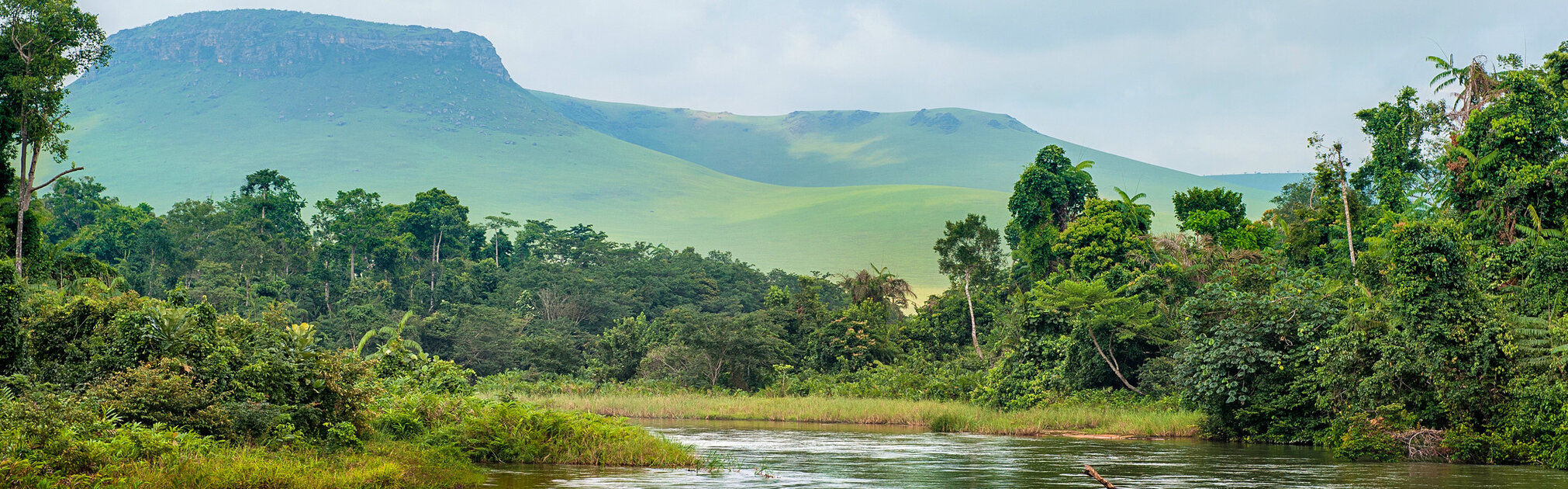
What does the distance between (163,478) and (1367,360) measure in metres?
22.4

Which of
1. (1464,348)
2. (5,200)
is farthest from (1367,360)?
(5,200)

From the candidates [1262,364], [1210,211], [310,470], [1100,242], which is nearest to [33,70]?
[310,470]

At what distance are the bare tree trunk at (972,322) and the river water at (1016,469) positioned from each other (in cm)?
2408

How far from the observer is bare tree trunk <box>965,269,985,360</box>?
5438cm

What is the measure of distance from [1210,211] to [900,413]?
17.6 metres

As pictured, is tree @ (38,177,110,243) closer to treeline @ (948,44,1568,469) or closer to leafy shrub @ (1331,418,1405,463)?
treeline @ (948,44,1568,469)

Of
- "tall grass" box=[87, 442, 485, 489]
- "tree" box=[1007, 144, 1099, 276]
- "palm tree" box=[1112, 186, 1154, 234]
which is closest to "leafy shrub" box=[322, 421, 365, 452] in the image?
"tall grass" box=[87, 442, 485, 489]

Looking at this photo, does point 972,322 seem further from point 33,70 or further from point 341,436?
point 341,436

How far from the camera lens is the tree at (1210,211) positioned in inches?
1849

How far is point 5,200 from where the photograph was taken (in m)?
27.3

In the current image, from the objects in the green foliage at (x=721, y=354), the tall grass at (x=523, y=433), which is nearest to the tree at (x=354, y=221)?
the green foliage at (x=721, y=354)

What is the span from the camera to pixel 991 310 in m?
57.8

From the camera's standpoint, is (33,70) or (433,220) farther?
(433,220)

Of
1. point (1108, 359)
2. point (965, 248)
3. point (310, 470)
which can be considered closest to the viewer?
point (310, 470)
